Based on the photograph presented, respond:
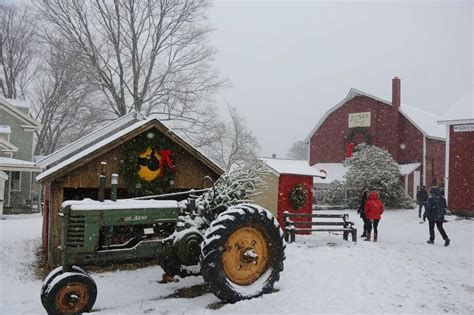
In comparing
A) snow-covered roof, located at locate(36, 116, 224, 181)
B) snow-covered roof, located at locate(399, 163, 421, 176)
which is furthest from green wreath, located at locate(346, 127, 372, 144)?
snow-covered roof, located at locate(36, 116, 224, 181)

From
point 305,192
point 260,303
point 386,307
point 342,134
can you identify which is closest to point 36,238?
point 305,192

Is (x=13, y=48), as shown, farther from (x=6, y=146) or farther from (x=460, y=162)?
(x=460, y=162)

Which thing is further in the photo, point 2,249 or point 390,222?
point 390,222

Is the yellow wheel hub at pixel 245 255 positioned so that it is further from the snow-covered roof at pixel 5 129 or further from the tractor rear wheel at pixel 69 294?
the snow-covered roof at pixel 5 129

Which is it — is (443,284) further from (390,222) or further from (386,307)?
(390,222)

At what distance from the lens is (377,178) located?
23.4m

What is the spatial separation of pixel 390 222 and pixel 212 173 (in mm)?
10784

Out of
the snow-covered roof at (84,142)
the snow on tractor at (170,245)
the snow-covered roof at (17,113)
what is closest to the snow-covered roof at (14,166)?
the snow-covered roof at (17,113)

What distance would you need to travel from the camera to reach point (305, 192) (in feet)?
41.9

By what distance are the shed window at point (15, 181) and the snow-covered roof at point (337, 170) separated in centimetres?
1814

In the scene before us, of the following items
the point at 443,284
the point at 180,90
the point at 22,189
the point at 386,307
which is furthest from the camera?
the point at 180,90

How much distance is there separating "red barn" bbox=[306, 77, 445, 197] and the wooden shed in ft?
66.1

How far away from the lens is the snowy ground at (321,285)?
223 inches

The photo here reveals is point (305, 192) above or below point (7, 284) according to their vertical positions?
above
